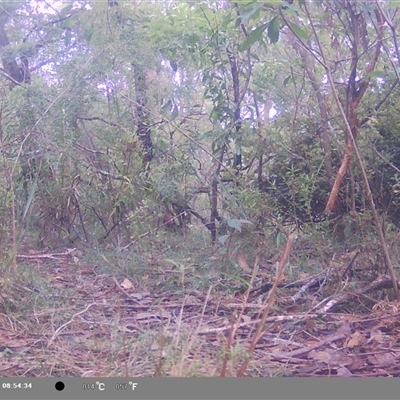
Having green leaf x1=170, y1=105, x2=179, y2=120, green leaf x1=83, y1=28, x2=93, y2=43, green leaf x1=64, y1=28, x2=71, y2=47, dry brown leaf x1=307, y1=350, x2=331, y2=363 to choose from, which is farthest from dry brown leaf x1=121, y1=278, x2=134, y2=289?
green leaf x1=64, y1=28, x2=71, y2=47

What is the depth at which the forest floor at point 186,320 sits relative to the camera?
1.58m

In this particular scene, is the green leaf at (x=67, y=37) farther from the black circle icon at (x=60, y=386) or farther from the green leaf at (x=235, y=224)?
the black circle icon at (x=60, y=386)

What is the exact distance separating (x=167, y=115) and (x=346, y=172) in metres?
1.20

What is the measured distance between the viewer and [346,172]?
282 cm

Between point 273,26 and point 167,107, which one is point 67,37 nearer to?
point 167,107

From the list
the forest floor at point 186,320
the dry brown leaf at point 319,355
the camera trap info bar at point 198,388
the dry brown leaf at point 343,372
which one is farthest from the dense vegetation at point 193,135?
the camera trap info bar at point 198,388

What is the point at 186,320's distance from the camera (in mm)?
1881

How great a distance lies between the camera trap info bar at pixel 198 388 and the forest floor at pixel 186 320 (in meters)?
0.04

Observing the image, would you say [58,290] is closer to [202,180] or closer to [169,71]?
[202,180]

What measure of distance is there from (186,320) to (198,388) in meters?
0.47

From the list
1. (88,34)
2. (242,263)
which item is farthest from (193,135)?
(242,263)

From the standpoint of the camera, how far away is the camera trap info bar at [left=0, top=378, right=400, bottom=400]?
1.42 metres

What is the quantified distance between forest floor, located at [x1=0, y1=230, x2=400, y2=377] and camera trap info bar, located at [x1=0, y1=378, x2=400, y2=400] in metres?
0.04

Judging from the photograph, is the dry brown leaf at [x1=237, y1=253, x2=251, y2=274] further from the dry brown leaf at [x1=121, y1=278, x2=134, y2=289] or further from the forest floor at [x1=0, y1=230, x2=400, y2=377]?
the dry brown leaf at [x1=121, y1=278, x2=134, y2=289]
